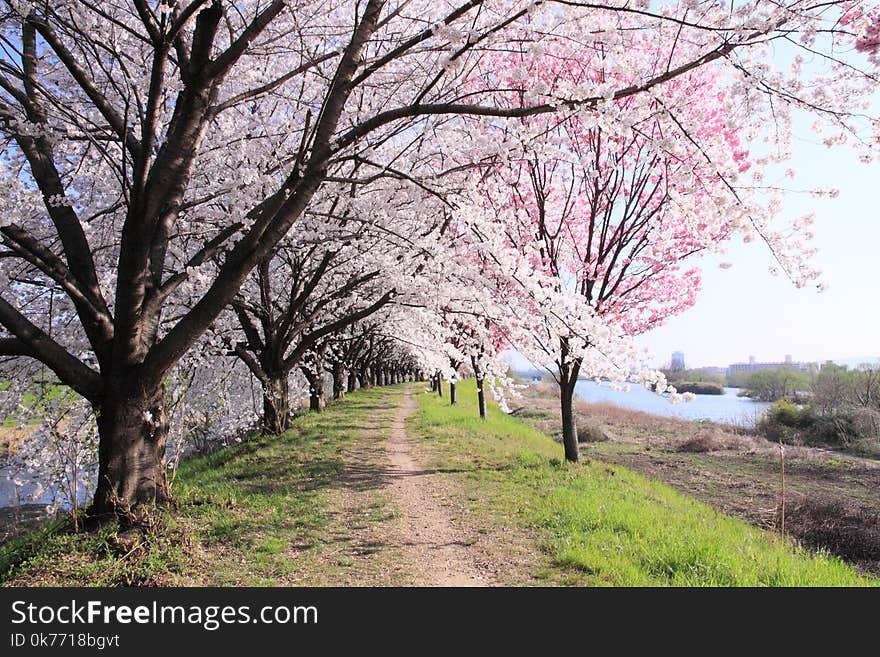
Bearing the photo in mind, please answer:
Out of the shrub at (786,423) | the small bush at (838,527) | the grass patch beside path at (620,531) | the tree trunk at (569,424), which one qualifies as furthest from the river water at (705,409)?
the grass patch beside path at (620,531)

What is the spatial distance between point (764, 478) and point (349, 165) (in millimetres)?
11386

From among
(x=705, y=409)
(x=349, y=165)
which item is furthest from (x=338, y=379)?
(x=705, y=409)

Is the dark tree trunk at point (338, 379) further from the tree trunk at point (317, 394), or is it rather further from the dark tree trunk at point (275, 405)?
the dark tree trunk at point (275, 405)

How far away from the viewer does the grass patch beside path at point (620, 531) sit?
391 centimetres

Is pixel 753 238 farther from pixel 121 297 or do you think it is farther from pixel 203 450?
pixel 203 450

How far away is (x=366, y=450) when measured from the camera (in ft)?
34.4

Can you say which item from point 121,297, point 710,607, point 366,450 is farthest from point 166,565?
point 366,450

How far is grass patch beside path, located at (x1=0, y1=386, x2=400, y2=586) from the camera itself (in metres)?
3.82

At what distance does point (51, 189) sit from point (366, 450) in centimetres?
743

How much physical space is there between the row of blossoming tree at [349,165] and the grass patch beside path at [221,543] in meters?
0.55

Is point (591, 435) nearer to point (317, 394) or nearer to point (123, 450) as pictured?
point (317, 394)

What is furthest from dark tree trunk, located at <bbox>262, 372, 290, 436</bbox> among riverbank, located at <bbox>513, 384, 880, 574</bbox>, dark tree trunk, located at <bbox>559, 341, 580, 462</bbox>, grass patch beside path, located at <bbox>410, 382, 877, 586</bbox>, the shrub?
the shrub

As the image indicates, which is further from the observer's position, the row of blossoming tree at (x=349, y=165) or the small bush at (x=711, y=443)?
the small bush at (x=711, y=443)

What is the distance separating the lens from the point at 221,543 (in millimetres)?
4723
